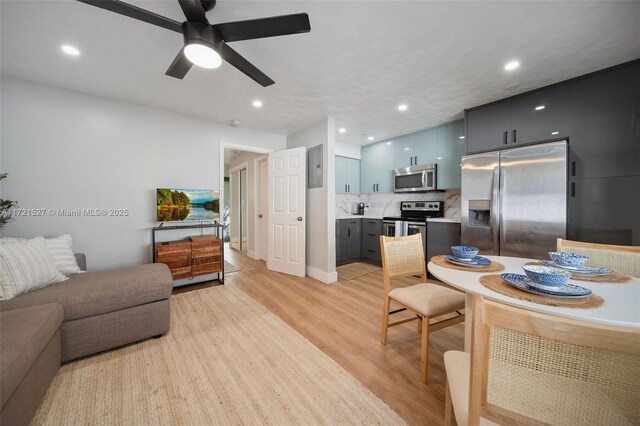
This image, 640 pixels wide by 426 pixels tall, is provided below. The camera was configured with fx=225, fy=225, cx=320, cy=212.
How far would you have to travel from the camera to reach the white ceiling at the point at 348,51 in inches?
62.1

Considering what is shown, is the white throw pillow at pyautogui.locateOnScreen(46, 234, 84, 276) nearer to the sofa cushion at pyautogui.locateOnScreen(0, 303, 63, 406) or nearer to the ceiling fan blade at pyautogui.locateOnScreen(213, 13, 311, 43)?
the sofa cushion at pyautogui.locateOnScreen(0, 303, 63, 406)

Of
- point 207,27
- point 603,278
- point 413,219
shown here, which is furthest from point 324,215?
point 603,278

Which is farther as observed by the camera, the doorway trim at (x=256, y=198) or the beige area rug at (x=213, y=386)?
the doorway trim at (x=256, y=198)

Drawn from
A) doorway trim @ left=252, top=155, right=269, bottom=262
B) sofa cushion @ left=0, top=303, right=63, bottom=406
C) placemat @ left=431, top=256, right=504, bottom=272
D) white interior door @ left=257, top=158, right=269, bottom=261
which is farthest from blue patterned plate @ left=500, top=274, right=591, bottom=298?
doorway trim @ left=252, top=155, right=269, bottom=262

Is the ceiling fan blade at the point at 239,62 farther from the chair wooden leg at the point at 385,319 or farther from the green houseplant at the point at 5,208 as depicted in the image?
the green houseplant at the point at 5,208

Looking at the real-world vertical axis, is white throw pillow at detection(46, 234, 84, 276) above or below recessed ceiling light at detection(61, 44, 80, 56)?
below

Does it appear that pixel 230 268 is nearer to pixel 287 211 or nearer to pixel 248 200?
pixel 287 211

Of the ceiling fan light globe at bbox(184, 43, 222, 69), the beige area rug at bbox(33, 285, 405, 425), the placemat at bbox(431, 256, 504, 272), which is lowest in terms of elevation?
the beige area rug at bbox(33, 285, 405, 425)

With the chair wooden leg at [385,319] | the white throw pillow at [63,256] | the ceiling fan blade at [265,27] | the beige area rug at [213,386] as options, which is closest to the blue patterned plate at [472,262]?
the chair wooden leg at [385,319]

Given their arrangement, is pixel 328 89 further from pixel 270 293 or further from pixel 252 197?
pixel 252 197

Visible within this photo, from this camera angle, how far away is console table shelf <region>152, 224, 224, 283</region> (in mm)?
2904

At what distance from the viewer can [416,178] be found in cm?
410

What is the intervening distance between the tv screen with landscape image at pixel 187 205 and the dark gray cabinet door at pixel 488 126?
3804mm

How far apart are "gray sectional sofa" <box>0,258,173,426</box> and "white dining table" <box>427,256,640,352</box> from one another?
6.94 ft
